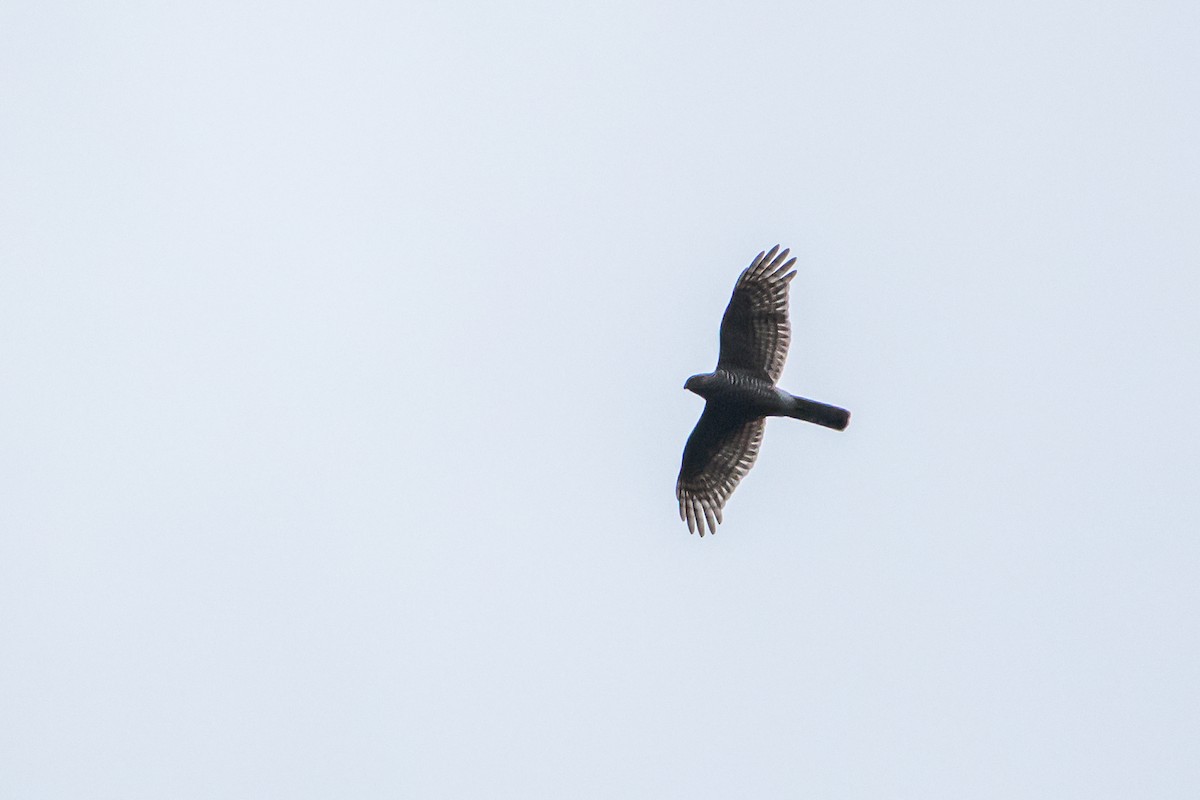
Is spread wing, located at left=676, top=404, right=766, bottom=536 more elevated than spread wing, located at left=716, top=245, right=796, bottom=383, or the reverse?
spread wing, located at left=716, top=245, right=796, bottom=383

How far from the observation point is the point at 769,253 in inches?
1067

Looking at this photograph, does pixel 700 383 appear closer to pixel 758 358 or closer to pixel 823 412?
pixel 758 358

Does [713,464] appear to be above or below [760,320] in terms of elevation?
below

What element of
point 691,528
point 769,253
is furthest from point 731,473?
point 769,253

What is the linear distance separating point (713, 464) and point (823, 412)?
2.19 meters

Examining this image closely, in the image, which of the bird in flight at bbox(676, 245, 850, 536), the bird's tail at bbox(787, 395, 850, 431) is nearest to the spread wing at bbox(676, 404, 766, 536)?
the bird in flight at bbox(676, 245, 850, 536)

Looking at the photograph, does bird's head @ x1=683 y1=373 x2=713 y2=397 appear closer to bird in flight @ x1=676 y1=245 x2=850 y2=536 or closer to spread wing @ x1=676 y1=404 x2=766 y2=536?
bird in flight @ x1=676 y1=245 x2=850 y2=536

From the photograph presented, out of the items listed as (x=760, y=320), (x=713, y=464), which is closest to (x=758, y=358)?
(x=760, y=320)

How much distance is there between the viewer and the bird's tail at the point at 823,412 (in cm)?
2720

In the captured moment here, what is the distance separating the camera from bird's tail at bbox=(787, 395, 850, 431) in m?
27.2

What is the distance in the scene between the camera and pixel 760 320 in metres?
27.4

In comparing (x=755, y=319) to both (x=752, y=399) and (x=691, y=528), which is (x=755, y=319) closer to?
(x=752, y=399)

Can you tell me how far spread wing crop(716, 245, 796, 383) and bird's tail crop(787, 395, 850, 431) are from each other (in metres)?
0.54

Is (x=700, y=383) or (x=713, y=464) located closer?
(x=700, y=383)
